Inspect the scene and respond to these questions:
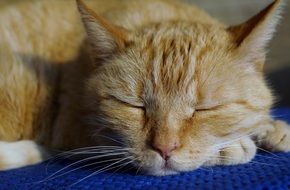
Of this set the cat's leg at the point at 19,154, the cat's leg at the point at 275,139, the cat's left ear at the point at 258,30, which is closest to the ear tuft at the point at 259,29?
the cat's left ear at the point at 258,30

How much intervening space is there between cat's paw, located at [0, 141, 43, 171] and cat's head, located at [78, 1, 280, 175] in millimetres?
375

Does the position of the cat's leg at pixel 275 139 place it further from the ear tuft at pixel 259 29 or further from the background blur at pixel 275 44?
the background blur at pixel 275 44

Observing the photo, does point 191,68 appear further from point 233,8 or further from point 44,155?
point 233,8

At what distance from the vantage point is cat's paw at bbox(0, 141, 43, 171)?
6.34 ft

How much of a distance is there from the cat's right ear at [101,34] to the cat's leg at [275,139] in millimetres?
619

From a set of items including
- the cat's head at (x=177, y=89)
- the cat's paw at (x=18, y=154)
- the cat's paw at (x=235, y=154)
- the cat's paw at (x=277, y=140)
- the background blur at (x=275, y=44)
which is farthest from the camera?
the background blur at (x=275, y=44)

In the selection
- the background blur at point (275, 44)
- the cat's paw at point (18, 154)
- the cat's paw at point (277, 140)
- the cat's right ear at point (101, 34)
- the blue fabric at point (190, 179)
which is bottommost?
the blue fabric at point (190, 179)

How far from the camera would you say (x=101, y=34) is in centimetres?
172

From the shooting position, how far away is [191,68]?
1609mm

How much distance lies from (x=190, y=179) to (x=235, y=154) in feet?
0.69

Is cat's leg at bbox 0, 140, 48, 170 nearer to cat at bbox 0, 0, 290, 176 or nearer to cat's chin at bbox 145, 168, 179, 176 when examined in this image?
cat at bbox 0, 0, 290, 176

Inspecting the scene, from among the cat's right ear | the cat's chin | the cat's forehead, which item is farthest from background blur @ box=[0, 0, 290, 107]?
the cat's chin

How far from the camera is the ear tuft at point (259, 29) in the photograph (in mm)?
1577

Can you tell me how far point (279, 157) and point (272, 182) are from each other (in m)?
0.31
